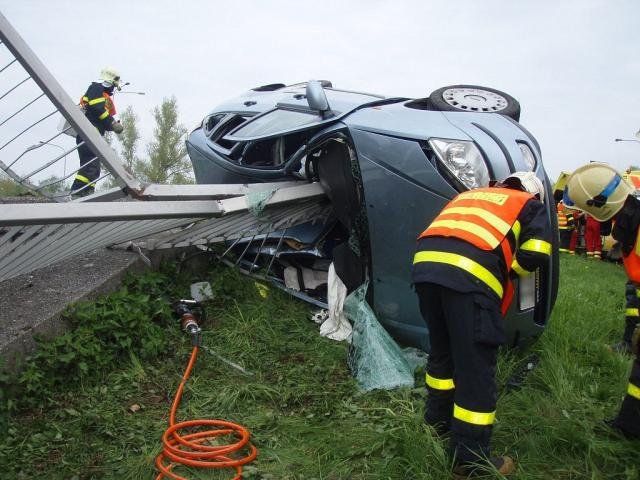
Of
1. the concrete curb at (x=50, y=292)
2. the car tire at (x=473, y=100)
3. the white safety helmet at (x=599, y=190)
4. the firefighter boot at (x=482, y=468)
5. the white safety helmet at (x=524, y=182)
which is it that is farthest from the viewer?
the car tire at (x=473, y=100)

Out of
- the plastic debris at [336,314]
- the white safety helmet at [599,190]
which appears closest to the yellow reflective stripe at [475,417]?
the plastic debris at [336,314]

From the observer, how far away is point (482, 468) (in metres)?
2.28

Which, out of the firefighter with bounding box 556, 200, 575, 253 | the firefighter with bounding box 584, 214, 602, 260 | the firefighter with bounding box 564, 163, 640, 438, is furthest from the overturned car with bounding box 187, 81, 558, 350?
the firefighter with bounding box 556, 200, 575, 253

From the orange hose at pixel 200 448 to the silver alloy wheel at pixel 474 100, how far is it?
2.39 metres

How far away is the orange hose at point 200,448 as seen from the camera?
247 centimetres

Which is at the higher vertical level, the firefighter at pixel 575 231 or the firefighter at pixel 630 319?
the firefighter at pixel 630 319

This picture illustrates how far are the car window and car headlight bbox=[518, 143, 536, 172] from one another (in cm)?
125

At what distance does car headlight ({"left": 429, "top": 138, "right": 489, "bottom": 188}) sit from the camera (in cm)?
319

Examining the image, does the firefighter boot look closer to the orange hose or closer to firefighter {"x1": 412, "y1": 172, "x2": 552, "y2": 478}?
firefighter {"x1": 412, "y1": 172, "x2": 552, "y2": 478}

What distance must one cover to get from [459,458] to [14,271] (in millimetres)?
2630

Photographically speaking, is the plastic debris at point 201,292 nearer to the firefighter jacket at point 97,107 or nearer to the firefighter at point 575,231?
the firefighter jacket at point 97,107

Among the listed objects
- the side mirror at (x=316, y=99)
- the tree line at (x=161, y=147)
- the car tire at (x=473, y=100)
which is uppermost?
the side mirror at (x=316, y=99)

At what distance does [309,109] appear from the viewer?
4023 millimetres

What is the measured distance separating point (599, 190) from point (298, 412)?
227 centimetres
